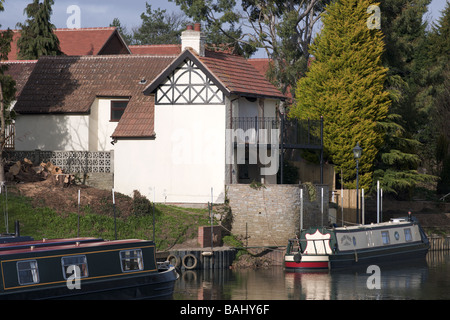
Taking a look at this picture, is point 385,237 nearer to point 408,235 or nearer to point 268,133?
point 408,235

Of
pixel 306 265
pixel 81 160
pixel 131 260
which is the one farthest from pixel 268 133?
pixel 131 260

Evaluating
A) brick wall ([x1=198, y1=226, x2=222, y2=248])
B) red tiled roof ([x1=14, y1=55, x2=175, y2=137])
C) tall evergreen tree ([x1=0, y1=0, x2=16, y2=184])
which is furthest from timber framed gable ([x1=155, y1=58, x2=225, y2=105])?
tall evergreen tree ([x1=0, y1=0, x2=16, y2=184])

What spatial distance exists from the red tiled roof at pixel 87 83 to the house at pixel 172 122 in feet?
0.22

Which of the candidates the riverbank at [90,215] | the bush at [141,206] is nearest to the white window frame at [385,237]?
the riverbank at [90,215]

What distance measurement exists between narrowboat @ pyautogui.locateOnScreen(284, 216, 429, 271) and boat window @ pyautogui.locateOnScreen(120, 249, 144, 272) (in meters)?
10.1

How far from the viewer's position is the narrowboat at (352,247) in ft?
126

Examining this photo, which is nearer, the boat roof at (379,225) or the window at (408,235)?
the boat roof at (379,225)

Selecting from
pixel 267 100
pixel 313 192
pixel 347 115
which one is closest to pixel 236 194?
pixel 313 192

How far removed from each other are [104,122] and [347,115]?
1420 centimetres

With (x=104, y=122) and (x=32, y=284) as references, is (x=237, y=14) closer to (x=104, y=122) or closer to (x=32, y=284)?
(x=104, y=122)

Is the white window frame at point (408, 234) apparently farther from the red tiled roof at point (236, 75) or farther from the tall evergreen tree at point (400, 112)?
the red tiled roof at point (236, 75)

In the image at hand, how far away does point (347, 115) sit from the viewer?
156 feet

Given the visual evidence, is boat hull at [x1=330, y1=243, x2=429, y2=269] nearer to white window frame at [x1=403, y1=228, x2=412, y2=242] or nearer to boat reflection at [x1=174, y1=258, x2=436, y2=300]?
white window frame at [x1=403, y1=228, x2=412, y2=242]

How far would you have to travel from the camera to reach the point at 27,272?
2680 centimetres
